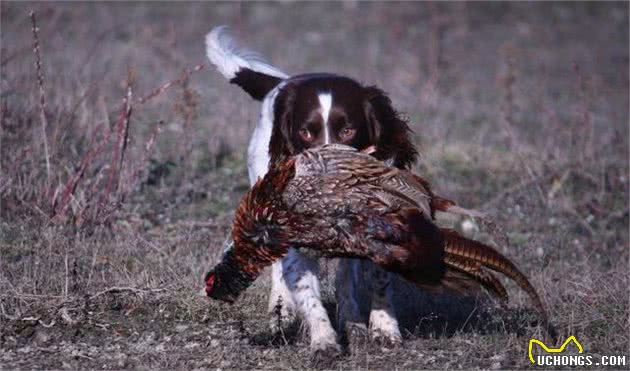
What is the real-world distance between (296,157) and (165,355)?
3.21ft

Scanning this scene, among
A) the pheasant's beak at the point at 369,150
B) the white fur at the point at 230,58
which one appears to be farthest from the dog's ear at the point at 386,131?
the white fur at the point at 230,58

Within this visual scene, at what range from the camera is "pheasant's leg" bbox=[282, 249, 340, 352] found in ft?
16.8

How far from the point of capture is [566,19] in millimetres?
17531

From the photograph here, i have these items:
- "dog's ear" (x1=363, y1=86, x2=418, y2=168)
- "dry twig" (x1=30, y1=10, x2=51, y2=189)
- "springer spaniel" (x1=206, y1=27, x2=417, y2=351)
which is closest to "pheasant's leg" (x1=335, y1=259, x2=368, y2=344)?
"springer spaniel" (x1=206, y1=27, x2=417, y2=351)

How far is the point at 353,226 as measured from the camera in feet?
15.2

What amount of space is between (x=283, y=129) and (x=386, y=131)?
1.59 feet

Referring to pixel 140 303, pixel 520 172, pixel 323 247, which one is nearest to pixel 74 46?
pixel 520 172

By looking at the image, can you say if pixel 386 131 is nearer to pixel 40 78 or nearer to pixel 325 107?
pixel 325 107

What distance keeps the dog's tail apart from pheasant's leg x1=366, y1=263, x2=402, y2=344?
4.02 ft

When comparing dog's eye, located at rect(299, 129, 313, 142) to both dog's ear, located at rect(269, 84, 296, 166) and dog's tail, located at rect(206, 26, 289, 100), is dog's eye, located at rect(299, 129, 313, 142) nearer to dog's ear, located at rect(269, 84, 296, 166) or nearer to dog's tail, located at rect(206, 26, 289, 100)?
dog's ear, located at rect(269, 84, 296, 166)

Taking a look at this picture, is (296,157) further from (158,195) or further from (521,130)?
(521,130)

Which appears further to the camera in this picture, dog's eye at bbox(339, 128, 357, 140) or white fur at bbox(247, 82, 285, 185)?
white fur at bbox(247, 82, 285, 185)

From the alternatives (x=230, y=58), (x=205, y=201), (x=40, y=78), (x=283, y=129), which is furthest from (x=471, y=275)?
(x=205, y=201)

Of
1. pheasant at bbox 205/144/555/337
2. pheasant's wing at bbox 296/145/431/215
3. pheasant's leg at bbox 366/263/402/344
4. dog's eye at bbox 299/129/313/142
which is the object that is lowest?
pheasant's leg at bbox 366/263/402/344
